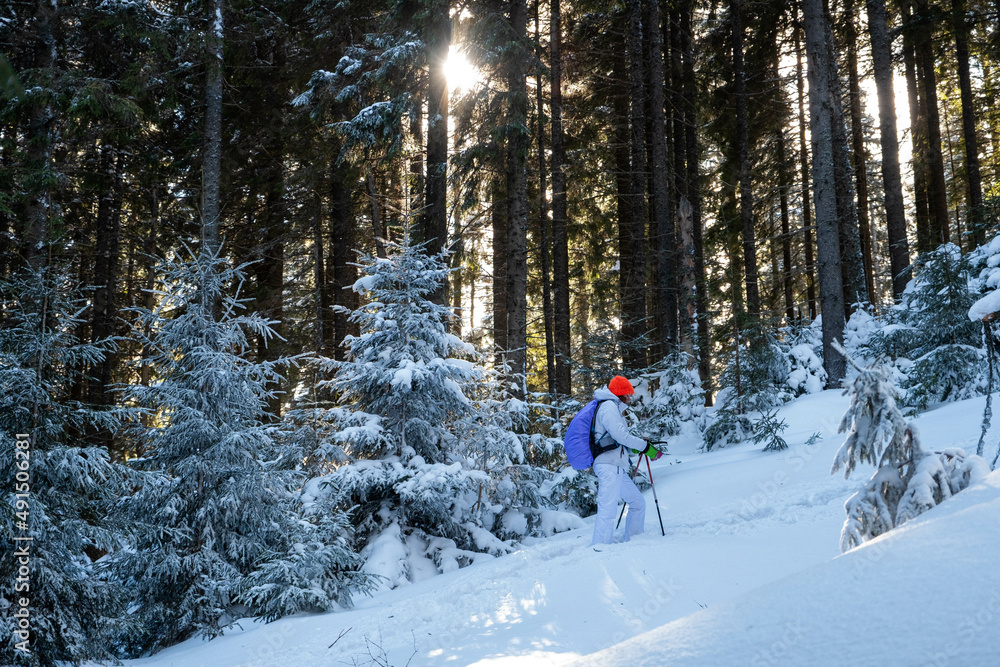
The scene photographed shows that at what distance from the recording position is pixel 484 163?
1488 cm

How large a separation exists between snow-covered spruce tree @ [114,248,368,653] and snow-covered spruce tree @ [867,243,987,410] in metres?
8.56

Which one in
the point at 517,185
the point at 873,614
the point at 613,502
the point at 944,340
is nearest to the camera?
the point at 873,614

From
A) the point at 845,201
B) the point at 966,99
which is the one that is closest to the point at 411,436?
the point at 845,201

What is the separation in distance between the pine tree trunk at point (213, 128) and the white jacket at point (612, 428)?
928 cm

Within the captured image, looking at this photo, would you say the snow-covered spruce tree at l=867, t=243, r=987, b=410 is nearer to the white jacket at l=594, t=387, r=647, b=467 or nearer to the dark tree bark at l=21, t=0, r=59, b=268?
the white jacket at l=594, t=387, r=647, b=467

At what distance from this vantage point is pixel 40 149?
12.8m

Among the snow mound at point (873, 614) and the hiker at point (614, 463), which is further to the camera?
the hiker at point (614, 463)

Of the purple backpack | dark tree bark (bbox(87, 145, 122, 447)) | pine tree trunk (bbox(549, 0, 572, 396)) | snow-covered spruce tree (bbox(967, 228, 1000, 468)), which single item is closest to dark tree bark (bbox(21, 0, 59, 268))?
dark tree bark (bbox(87, 145, 122, 447))

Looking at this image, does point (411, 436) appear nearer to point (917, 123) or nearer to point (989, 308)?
point (989, 308)

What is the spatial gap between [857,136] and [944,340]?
16335 mm

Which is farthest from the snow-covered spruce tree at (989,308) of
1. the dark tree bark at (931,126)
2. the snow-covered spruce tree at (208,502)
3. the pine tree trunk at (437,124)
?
the dark tree bark at (931,126)

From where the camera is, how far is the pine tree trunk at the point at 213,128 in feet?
42.4

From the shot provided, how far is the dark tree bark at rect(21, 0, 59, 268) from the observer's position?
11555 mm

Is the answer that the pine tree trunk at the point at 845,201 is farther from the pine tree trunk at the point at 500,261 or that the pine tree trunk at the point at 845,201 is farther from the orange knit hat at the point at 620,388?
the orange knit hat at the point at 620,388
